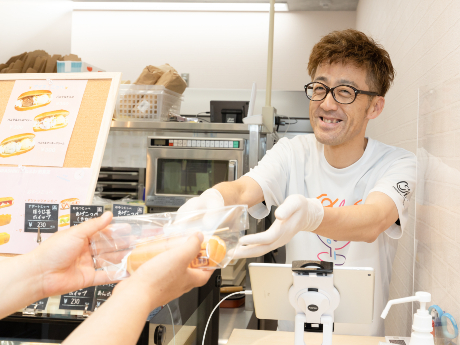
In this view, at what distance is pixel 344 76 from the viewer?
161 centimetres

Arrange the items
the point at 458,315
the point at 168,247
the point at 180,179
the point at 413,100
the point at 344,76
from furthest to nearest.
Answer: the point at 180,179 < the point at 413,100 < the point at 344,76 < the point at 458,315 < the point at 168,247

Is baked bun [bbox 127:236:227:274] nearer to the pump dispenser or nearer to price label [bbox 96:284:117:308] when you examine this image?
price label [bbox 96:284:117:308]

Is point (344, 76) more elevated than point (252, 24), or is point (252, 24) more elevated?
point (252, 24)

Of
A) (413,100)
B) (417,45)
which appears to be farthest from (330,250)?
(417,45)

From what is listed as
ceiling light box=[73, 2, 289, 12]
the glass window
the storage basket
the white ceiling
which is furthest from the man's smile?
ceiling light box=[73, 2, 289, 12]

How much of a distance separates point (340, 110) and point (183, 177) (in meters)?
1.28

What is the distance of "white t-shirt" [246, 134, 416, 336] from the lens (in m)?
1.54

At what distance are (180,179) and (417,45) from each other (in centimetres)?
155

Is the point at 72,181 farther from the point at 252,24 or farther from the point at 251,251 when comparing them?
the point at 252,24

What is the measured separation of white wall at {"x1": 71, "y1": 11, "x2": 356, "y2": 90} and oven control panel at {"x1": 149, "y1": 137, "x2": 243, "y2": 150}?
2140 mm

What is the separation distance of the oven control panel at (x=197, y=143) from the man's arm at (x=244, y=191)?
2.81ft

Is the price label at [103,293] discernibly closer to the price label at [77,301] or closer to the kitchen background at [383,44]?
the price label at [77,301]

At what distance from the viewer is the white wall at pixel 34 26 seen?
10.8ft

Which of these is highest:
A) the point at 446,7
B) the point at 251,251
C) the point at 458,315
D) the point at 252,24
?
the point at 252,24
